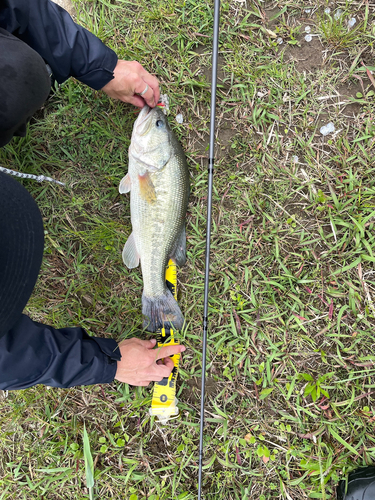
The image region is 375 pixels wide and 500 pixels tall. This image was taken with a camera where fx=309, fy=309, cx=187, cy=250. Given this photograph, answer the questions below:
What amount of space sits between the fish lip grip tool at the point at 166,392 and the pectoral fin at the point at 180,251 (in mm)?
84

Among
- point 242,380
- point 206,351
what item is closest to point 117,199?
point 206,351

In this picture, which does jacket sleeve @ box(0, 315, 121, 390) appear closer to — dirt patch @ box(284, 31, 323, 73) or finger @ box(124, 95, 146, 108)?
finger @ box(124, 95, 146, 108)

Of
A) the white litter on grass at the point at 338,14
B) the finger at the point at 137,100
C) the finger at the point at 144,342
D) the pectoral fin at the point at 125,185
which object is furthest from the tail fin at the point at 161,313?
the white litter on grass at the point at 338,14

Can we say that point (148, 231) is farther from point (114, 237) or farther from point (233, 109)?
point (233, 109)

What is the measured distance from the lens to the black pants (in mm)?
1990

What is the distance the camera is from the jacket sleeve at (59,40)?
2068mm

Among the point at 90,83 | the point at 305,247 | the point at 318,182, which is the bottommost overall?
the point at 305,247

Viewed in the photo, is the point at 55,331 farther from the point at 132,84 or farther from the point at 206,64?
the point at 206,64

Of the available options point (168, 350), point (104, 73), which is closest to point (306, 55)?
point (104, 73)

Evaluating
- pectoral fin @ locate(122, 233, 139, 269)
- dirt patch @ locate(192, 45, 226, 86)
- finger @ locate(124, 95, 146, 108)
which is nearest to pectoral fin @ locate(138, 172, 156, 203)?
pectoral fin @ locate(122, 233, 139, 269)

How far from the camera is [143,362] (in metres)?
2.58

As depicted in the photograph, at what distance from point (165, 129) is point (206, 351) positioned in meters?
1.92

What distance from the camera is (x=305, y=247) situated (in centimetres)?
273

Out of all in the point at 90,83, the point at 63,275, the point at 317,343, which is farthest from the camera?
the point at 63,275
